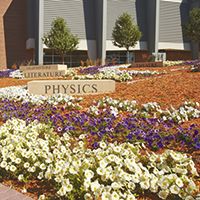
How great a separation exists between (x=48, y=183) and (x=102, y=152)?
2.24 feet

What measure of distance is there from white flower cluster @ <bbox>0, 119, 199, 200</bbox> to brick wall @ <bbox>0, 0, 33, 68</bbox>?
36.3 m

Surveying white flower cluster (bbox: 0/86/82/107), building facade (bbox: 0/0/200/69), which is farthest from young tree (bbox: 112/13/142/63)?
white flower cluster (bbox: 0/86/82/107)

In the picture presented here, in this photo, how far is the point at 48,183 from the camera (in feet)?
12.5

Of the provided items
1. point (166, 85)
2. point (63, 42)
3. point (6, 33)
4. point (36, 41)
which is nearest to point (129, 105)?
point (166, 85)

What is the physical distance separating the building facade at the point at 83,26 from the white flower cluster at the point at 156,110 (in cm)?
2999

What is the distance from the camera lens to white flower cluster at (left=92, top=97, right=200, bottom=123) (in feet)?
20.4

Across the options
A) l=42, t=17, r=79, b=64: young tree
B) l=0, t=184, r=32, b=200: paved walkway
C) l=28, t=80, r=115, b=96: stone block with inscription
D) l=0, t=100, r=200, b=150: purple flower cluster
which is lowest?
l=0, t=184, r=32, b=200: paved walkway

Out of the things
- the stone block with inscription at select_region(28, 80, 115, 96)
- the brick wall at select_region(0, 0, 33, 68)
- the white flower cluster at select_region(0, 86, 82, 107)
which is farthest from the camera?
the brick wall at select_region(0, 0, 33, 68)

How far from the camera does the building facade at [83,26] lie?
38375 millimetres

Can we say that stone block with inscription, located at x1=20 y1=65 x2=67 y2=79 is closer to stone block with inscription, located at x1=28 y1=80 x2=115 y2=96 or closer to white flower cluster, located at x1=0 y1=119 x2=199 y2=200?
stone block with inscription, located at x1=28 y1=80 x2=115 y2=96

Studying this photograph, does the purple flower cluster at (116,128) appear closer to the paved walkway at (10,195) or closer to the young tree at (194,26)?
the paved walkway at (10,195)

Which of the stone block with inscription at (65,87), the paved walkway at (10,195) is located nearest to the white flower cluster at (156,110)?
the stone block with inscription at (65,87)

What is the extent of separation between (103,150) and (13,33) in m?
37.8

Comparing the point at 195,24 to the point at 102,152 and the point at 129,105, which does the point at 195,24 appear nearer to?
the point at 129,105
